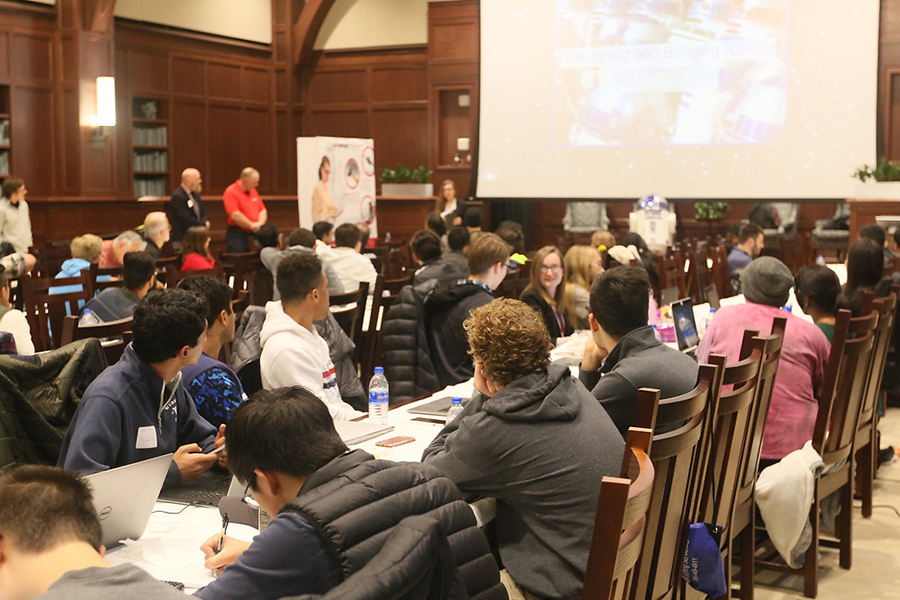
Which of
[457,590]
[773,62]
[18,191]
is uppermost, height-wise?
[773,62]

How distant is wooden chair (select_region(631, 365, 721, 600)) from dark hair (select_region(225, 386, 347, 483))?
2.25ft

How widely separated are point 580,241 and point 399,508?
12643mm

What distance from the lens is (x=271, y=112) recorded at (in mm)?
15438

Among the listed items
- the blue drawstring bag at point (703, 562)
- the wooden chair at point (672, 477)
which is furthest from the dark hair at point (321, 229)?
the blue drawstring bag at point (703, 562)

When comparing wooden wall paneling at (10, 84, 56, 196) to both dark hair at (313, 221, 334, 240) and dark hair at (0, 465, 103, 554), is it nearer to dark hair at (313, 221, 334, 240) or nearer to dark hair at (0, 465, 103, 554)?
dark hair at (313, 221, 334, 240)

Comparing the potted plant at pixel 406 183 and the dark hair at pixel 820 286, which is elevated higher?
the potted plant at pixel 406 183

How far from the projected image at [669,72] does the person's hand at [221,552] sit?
9.39 metres

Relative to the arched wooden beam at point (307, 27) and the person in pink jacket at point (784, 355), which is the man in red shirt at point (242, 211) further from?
the person in pink jacket at point (784, 355)

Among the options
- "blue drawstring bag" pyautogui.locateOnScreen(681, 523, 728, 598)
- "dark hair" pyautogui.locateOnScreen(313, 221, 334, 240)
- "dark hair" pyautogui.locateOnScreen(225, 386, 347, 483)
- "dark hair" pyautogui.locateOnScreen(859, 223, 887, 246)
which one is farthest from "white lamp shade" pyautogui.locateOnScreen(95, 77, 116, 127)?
"dark hair" pyautogui.locateOnScreen(225, 386, 347, 483)

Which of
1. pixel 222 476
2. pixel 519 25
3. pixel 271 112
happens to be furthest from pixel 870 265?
pixel 271 112

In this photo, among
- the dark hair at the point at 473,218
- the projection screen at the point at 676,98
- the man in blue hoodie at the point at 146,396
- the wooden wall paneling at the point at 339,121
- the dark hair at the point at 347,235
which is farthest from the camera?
the wooden wall paneling at the point at 339,121

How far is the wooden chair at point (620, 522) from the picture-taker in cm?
168

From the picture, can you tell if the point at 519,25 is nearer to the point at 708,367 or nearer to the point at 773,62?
the point at 773,62

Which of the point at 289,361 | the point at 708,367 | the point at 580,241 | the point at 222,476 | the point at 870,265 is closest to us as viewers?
the point at 708,367
